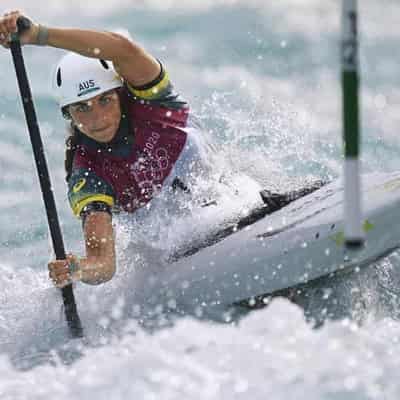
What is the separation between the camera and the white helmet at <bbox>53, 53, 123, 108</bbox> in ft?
15.1

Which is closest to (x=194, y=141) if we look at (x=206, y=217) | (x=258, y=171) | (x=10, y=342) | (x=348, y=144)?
(x=206, y=217)

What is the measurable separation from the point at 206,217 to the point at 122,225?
0.57m

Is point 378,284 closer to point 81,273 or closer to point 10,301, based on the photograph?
point 81,273

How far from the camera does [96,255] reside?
464 cm

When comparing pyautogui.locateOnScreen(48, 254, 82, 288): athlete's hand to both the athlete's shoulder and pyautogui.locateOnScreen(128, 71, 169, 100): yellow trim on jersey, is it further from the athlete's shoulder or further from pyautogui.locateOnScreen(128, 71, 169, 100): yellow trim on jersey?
pyautogui.locateOnScreen(128, 71, 169, 100): yellow trim on jersey

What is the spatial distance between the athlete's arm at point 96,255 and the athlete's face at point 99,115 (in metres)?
0.46

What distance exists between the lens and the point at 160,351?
3504 mm

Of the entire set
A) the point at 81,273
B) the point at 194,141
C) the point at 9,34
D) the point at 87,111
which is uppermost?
the point at 9,34

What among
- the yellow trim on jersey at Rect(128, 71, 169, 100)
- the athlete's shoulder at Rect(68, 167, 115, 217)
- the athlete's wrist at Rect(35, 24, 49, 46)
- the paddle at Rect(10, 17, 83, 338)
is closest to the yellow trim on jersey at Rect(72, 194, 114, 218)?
the athlete's shoulder at Rect(68, 167, 115, 217)

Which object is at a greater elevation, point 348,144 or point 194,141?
point 348,144

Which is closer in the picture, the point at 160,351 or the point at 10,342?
the point at 160,351

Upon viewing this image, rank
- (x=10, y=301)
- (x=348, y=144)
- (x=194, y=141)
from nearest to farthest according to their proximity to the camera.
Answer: (x=348, y=144) → (x=194, y=141) → (x=10, y=301)

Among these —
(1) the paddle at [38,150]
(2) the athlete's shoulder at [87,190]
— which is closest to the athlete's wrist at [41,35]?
(1) the paddle at [38,150]

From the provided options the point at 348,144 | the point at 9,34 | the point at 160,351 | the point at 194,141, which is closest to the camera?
the point at 348,144
